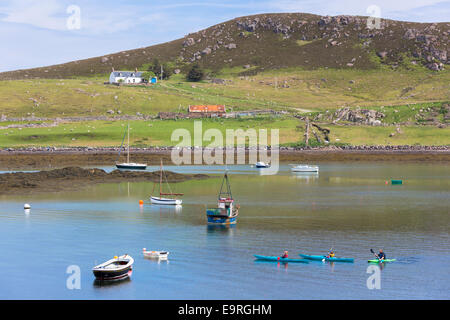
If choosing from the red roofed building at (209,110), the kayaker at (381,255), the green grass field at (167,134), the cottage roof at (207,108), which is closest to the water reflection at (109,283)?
the kayaker at (381,255)

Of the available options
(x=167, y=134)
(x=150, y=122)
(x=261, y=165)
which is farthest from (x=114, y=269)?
(x=150, y=122)

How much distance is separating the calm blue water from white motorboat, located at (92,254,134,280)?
2.20ft

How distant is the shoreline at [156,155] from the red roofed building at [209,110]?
38.1 metres

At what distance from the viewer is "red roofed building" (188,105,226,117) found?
17338 cm

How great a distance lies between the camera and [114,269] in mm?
41750

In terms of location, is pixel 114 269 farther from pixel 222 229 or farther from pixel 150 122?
pixel 150 122

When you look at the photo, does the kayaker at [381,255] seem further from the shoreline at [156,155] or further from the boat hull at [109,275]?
the shoreline at [156,155]

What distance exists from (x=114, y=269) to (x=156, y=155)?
89.7 meters

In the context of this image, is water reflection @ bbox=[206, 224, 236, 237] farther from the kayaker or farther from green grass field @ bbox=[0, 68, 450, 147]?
green grass field @ bbox=[0, 68, 450, 147]

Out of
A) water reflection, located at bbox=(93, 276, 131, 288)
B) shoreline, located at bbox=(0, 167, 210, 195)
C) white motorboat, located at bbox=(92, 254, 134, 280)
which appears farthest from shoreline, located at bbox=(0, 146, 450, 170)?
water reflection, located at bbox=(93, 276, 131, 288)

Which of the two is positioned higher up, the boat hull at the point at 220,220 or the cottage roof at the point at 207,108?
the cottage roof at the point at 207,108

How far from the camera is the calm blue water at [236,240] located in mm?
40344
